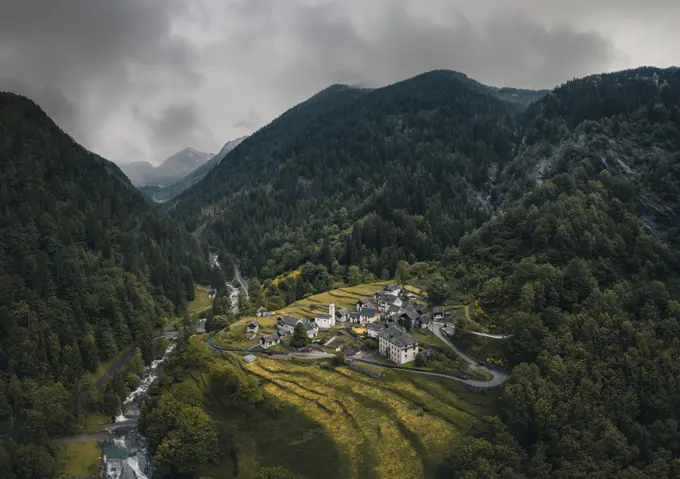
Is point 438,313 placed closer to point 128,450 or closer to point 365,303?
point 365,303

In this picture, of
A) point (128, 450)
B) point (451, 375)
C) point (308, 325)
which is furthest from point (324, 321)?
point (128, 450)

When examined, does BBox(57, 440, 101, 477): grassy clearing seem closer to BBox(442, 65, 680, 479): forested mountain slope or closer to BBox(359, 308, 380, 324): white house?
BBox(442, 65, 680, 479): forested mountain slope

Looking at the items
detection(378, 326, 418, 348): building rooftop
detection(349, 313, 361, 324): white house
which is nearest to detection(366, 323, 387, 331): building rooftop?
detection(378, 326, 418, 348): building rooftop

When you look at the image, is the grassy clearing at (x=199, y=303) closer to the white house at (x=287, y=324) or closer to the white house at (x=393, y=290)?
the white house at (x=287, y=324)

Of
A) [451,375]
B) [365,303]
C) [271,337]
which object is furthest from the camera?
[365,303]

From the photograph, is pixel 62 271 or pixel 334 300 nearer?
pixel 62 271

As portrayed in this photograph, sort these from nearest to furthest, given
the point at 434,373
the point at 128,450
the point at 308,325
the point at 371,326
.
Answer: the point at 128,450 → the point at 434,373 → the point at 371,326 → the point at 308,325

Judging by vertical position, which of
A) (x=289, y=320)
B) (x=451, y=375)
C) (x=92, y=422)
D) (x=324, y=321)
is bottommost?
(x=451, y=375)

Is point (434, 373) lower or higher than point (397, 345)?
lower

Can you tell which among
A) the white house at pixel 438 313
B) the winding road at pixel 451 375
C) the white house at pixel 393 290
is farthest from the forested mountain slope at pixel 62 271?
the white house at pixel 438 313
